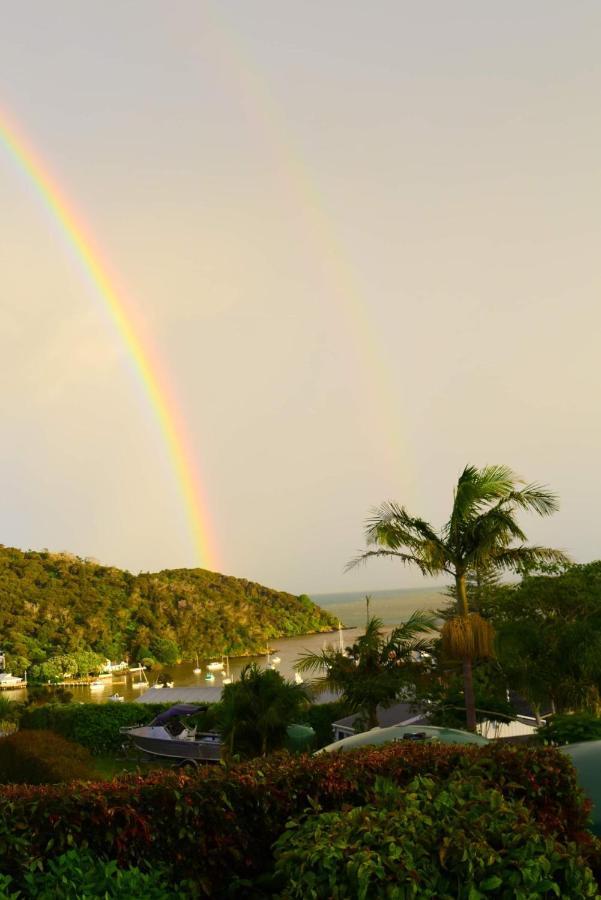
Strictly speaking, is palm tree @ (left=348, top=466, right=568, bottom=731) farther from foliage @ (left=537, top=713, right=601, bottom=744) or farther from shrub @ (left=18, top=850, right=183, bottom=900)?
shrub @ (left=18, top=850, right=183, bottom=900)

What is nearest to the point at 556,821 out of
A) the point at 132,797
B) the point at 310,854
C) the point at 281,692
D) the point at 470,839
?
the point at 470,839

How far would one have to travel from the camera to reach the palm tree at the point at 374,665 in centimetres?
2088

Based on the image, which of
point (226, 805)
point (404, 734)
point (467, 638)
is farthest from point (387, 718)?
point (226, 805)

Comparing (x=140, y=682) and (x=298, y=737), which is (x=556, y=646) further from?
(x=140, y=682)

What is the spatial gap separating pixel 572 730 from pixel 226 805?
9.55 meters

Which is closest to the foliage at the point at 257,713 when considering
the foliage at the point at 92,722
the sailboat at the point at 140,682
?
the foliage at the point at 92,722

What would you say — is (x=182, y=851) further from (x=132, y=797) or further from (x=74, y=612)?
(x=74, y=612)

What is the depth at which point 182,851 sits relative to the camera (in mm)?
5754

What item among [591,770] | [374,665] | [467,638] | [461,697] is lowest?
[461,697]

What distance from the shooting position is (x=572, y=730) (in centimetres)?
1345

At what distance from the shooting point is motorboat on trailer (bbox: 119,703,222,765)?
2586 cm

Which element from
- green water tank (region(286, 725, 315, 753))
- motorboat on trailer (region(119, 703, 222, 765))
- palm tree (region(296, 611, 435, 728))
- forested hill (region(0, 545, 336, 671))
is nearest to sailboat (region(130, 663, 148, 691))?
forested hill (region(0, 545, 336, 671))

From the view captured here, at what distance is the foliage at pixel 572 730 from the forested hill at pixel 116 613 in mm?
89133

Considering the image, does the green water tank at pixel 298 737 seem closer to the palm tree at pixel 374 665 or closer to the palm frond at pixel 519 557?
the palm tree at pixel 374 665
